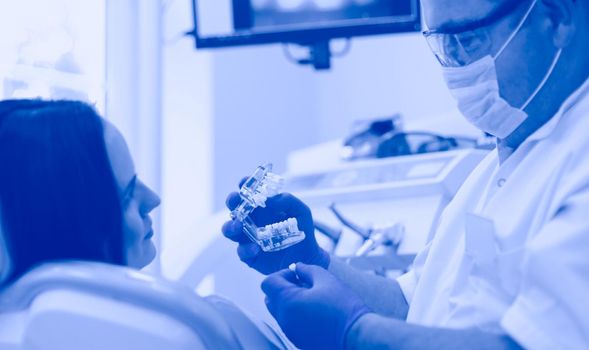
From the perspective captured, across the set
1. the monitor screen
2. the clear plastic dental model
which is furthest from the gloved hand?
the monitor screen

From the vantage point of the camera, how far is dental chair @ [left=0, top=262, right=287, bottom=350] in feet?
3.08

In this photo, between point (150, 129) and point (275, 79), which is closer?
point (150, 129)

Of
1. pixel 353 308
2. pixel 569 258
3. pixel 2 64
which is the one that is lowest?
pixel 353 308

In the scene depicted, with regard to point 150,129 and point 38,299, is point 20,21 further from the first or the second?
point 38,299

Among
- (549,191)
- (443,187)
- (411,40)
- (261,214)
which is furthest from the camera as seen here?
(411,40)

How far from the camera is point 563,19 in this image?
1.20 m

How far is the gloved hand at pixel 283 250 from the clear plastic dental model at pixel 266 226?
0.09 feet

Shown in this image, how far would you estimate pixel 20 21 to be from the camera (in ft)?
6.97

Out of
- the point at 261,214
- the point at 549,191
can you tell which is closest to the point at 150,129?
the point at 261,214

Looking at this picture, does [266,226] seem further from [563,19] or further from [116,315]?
[563,19]

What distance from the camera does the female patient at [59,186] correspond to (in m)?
1.17

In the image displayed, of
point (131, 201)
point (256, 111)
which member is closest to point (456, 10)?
point (131, 201)

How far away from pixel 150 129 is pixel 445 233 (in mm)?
1142

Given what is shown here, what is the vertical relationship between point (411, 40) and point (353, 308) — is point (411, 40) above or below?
above
